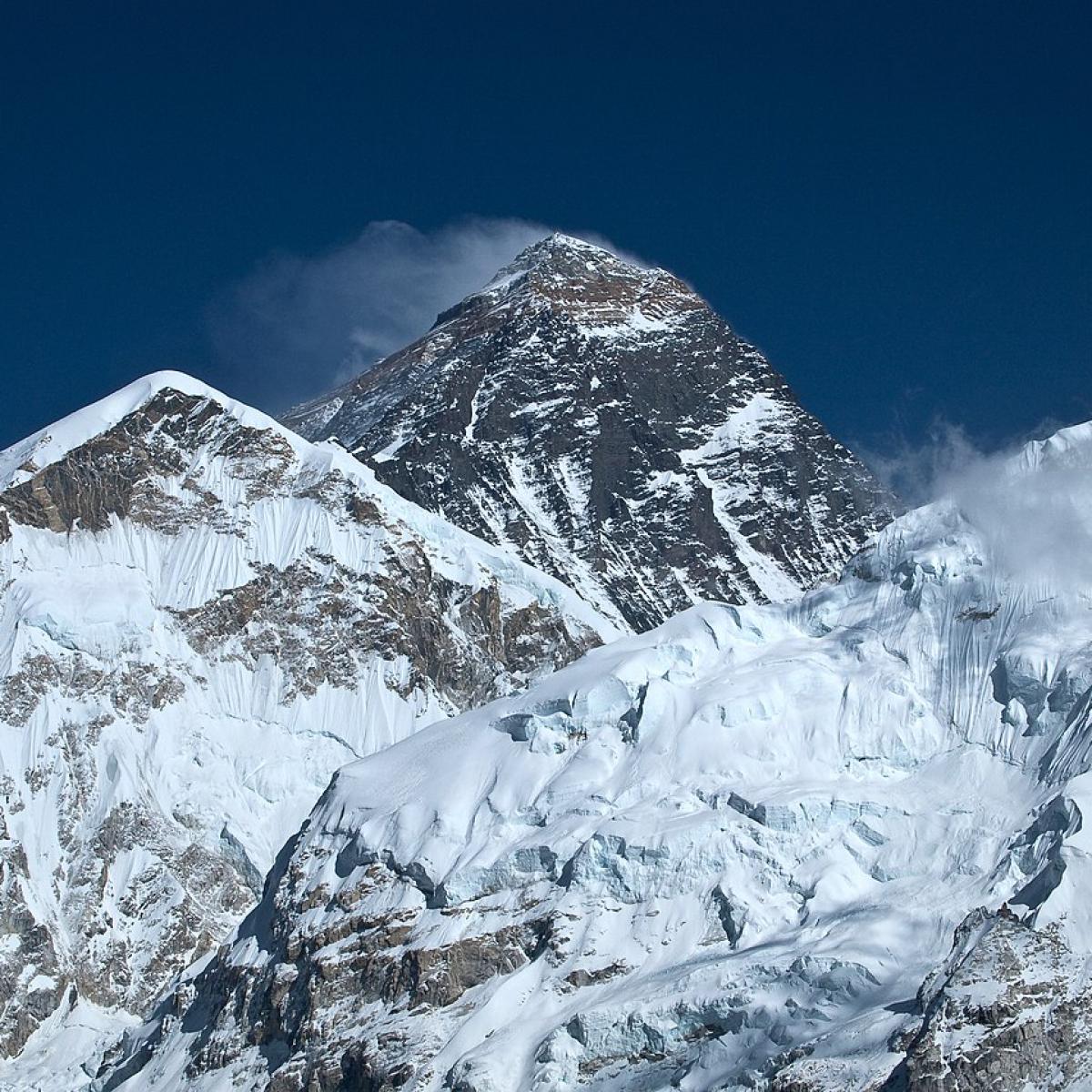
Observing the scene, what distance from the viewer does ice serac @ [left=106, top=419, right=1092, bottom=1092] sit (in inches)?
5610

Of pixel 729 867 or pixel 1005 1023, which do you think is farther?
pixel 729 867

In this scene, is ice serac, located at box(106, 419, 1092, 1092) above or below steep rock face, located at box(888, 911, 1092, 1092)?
above

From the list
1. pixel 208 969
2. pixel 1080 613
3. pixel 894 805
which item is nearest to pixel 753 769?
pixel 894 805

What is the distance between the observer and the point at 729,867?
6265 inches

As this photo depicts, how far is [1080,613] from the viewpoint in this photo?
172m

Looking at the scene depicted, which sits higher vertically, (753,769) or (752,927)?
(753,769)

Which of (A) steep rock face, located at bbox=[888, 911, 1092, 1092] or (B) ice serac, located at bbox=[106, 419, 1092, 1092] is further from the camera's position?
(B) ice serac, located at bbox=[106, 419, 1092, 1092]

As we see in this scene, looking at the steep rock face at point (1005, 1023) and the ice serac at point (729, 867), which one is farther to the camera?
the ice serac at point (729, 867)

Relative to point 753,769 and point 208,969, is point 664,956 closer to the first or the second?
point 753,769

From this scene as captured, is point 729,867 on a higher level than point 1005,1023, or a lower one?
higher

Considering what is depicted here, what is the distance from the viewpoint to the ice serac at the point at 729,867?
142500mm

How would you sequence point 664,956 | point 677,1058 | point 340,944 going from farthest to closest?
point 340,944 → point 664,956 → point 677,1058

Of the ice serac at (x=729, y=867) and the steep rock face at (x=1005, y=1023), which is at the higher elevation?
the ice serac at (x=729, y=867)

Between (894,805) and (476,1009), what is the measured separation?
28.5m
